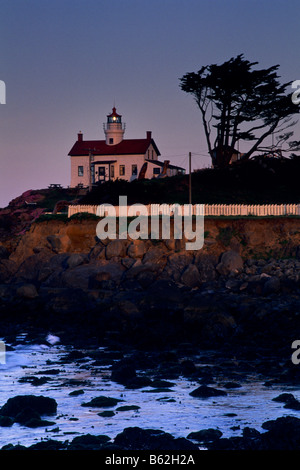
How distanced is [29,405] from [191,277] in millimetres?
17196

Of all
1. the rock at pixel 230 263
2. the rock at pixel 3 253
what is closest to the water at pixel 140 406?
the rock at pixel 230 263

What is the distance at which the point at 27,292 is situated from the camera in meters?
30.4

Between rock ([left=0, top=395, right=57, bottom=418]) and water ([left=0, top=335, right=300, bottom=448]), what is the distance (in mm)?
282

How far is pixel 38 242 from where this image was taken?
38000mm

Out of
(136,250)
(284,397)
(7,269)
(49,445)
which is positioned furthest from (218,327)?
(7,269)

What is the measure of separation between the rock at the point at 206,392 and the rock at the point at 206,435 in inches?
106

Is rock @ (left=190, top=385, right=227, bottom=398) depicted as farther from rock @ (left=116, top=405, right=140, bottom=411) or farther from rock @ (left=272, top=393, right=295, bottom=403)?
rock @ (left=116, top=405, right=140, bottom=411)

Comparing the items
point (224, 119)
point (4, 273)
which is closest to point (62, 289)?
point (4, 273)

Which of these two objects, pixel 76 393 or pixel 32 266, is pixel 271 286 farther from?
pixel 32 266

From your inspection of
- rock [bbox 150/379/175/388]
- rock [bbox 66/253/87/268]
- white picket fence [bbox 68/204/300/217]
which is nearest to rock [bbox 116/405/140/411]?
rock [bbox 150/379/175/388]

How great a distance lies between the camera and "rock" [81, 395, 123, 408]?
15.7m

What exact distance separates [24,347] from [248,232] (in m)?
17.0

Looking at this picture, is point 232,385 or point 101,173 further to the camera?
point 101,173
